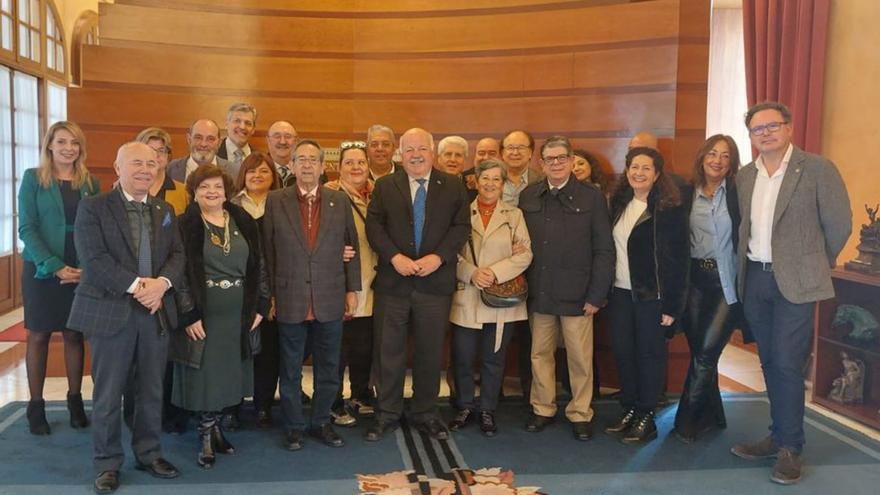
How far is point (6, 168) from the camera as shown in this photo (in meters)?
7.51

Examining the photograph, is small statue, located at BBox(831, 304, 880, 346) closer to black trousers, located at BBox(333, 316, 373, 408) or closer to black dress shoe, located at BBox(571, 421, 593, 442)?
black dress shoe, located at BBox(571, 421, 593, 442)

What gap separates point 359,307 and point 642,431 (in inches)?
67.2

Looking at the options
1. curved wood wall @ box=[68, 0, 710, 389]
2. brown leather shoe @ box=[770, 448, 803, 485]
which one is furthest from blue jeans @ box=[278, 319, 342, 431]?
brown leather shoe @ box=[770, 448, 803, 485]

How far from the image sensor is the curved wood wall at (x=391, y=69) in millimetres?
4910

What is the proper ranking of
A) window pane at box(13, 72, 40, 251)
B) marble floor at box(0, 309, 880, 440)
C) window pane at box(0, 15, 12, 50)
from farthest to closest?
1. window pane at box(13, 72, 40, 251)
2. window pane at box(0, 15, 12, 50)
3. marble floor at box(0, 309, 880, 440)

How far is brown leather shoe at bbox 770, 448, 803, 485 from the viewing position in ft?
10.5

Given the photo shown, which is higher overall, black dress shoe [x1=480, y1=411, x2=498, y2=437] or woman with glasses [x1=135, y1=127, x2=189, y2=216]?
woman with glasses [x1=135, y1=127, x2=189, y2=216]

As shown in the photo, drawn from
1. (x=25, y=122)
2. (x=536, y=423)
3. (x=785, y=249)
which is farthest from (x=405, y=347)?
(x=25, y=122)

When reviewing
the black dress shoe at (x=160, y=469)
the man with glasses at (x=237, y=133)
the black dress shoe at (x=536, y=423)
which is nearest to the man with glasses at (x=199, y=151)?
the man with glasses at (x=237, y=133)

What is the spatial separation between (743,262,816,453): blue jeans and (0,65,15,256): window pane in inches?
296

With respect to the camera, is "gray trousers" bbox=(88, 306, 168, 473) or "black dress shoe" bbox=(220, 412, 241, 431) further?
"black dress shoe" bbox=(220, 412, 241, 431)

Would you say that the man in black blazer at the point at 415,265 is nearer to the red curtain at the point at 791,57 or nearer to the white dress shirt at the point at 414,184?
the white dress shirt at the point at 414,184

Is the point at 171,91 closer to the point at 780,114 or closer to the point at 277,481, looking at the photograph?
the point at 277,481

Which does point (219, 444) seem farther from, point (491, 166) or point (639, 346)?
point (639, 346)
